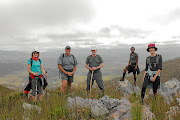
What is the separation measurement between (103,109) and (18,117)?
8.17 ft

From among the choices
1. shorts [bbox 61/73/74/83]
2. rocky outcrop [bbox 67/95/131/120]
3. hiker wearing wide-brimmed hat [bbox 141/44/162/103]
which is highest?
hiker wearing wide-brimmed hat [bbox 141/44/162/103]

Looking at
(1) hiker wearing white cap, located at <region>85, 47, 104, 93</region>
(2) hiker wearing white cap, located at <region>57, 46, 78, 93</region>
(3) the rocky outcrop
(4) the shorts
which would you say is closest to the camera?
(3) the rocky outcrop

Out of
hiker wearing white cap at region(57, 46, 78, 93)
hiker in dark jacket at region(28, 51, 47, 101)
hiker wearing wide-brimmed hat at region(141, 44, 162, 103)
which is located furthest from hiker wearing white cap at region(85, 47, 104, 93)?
hiker in dark jacket at region(28, 51, 47, 101)

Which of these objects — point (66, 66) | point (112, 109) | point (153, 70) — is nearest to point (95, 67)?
point (66, 66)

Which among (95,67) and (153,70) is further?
(95,67)

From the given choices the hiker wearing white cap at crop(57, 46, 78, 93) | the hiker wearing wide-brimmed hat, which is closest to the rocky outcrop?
the hiker wearing wide-brimmed hat

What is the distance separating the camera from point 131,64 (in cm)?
957

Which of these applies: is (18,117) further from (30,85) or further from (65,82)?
(65,82)

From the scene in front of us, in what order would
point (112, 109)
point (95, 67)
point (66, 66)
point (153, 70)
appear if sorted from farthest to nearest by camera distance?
point (95, 67) < point (66, 66) < point (153, 70) < point (112, 109)

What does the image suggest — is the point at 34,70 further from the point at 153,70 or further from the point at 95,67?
the point at 153,70

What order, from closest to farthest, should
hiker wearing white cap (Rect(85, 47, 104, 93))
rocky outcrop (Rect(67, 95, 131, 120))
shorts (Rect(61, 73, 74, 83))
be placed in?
rocky outcrop (Rect(67, 95, 131, 120))
shorts (Rect(61, 73, 74, 83))
hiker wearing white cap (Rect(85, 47, 104, 93))

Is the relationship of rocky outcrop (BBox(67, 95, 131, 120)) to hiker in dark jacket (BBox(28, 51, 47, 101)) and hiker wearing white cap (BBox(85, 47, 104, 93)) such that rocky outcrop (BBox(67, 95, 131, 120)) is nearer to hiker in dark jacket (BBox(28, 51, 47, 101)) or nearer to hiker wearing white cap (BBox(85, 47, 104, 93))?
hiker in dark jacket (BBox(28, 51, 47, 101))

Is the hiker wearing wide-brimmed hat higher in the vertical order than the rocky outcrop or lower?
higher

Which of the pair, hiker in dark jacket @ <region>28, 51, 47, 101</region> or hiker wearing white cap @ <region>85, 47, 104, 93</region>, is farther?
hiker wearing white cap @ <region>85, 47, 104, 93</region>
